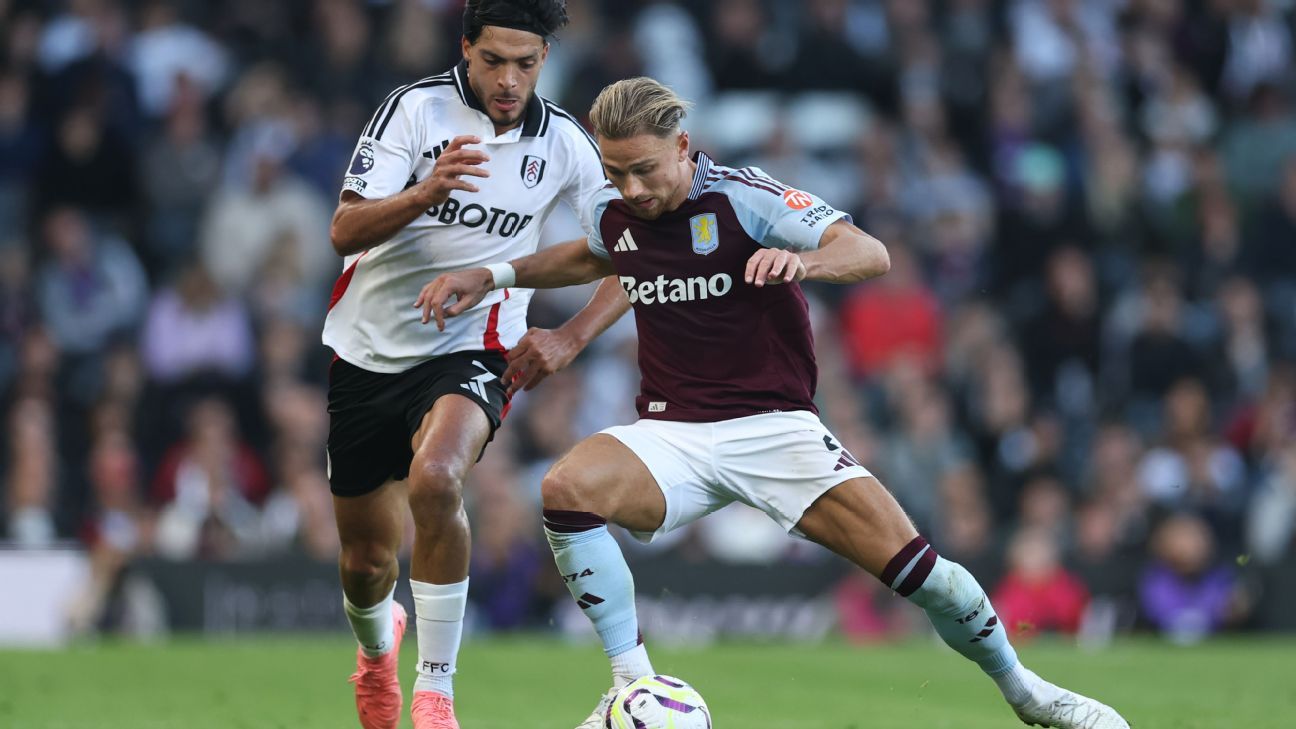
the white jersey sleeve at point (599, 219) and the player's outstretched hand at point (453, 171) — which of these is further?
the white jersey sleeve at point (599, 219)

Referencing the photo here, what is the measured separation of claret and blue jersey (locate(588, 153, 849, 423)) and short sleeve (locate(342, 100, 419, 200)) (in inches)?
35.3

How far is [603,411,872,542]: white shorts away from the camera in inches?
278

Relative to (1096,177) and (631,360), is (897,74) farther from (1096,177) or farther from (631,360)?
(631,360)

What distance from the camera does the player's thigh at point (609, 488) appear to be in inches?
275

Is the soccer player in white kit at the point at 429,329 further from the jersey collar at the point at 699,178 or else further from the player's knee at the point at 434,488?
the jersey collar at the point at 699,178

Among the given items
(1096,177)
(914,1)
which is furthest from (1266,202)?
(914,1)

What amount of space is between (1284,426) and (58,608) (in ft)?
31.2

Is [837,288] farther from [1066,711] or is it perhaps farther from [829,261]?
[829,261]

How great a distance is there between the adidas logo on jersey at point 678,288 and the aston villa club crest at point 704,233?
10 centimetres

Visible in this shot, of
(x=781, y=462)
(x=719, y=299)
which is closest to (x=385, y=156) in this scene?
(x=719, y=299)

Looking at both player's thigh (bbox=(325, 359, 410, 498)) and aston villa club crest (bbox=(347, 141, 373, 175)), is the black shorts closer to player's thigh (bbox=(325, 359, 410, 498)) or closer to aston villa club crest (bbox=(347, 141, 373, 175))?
player's thigh (bbox=(325, 359, 410, 498))

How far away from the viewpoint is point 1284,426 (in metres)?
15.6

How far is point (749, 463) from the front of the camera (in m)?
7.12

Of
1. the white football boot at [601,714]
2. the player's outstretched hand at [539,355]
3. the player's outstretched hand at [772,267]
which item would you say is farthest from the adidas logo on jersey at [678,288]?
the white football boot at [601,714]
